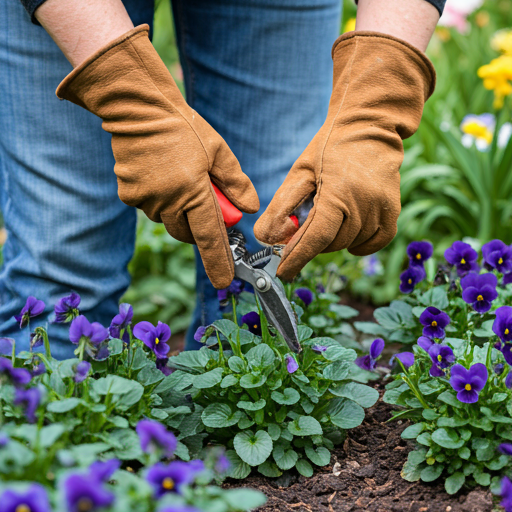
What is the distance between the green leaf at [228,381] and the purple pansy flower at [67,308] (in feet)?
1.23

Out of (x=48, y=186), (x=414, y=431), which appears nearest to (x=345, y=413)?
(x=414, y=431)

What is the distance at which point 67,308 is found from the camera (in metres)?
1.25

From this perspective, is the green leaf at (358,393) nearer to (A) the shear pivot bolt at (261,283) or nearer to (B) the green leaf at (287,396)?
(B) the green leaf at (287,396)

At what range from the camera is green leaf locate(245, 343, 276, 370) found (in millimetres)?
1181

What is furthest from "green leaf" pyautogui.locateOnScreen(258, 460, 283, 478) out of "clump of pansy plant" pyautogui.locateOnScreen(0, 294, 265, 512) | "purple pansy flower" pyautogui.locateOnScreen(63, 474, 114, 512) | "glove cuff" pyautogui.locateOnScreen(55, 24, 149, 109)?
"glove cuff" pyautogui.locateOnScreen(55, 24, 149, 109)

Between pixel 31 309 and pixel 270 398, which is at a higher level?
Answer: pixel 31 309

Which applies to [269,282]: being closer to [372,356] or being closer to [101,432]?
[372,356]

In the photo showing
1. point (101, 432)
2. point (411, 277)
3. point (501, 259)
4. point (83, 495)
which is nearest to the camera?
point (83, 495)

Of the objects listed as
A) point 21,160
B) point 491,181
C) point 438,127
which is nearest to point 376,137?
point 21,160

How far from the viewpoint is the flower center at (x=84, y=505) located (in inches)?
23.1

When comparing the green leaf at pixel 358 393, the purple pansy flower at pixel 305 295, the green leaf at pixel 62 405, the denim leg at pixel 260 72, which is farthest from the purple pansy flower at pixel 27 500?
the denim leg at pixel 260 72

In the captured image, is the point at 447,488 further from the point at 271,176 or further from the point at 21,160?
the point at 21,160

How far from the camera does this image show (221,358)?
4.09 ft

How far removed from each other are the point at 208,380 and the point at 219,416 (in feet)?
0.28
